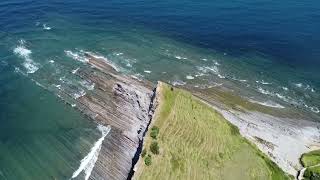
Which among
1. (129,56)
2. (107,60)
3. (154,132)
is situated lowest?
(154,132)

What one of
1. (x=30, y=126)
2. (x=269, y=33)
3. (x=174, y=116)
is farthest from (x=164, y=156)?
(x=269, y=33)

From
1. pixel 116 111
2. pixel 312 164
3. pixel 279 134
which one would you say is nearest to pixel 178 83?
pixel 116 111

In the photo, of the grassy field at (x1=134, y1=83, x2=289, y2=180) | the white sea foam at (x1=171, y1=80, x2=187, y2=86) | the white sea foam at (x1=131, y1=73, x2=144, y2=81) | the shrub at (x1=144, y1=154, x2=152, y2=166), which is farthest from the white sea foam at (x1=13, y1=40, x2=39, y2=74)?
the shrub at (x1=144, y1=154, x2=152, y2=166)

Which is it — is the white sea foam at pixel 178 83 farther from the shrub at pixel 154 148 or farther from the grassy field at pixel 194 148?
the shrub at pixel 154 148

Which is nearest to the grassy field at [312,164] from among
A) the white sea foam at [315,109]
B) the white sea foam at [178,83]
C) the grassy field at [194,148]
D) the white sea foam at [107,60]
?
the grassy field at [194,148]

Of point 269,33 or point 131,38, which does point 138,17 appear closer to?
point 131,38

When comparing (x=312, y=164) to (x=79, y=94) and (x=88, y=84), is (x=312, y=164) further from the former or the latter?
(x=88, y=84)
